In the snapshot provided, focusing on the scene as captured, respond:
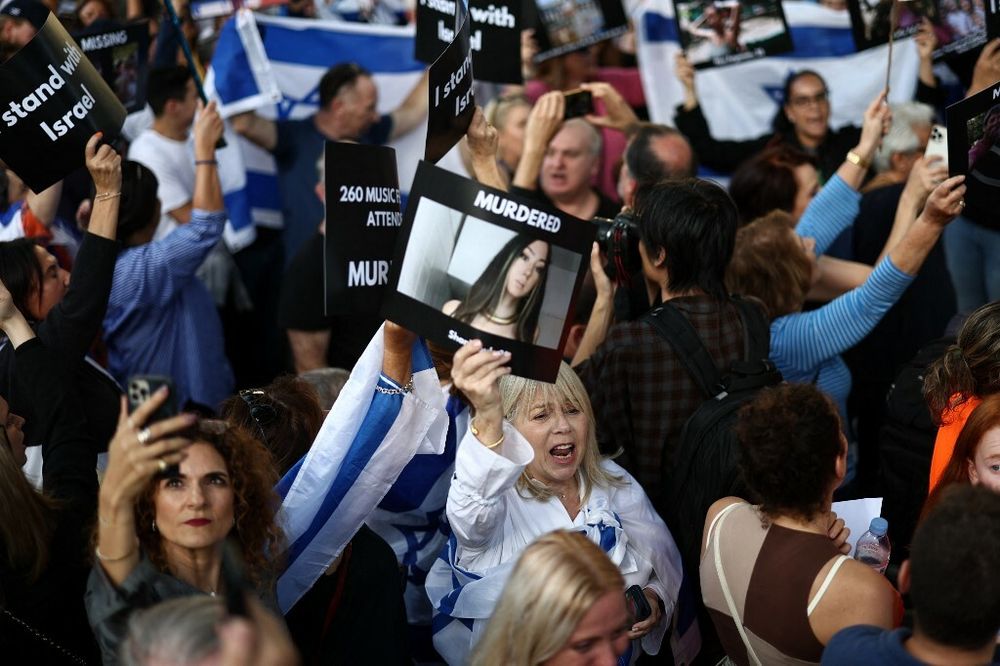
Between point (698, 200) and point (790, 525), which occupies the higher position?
point (698, 200)

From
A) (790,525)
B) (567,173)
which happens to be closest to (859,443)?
(567,173)

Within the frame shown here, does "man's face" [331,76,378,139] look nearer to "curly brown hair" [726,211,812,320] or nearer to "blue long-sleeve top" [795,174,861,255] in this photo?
"blue long-sleeve top" [795,174,861,255]

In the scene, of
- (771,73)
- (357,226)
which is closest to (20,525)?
(357,226)

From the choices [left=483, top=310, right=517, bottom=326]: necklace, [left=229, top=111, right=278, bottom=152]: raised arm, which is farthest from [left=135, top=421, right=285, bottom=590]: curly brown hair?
[left=229, top=111, right=278, bottom=152]: raised arm

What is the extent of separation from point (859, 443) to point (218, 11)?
4472 millimetres

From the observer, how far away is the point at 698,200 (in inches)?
162

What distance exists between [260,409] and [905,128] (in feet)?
13.5

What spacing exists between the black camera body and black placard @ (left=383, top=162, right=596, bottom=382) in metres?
1.37

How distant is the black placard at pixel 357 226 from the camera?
3.22m

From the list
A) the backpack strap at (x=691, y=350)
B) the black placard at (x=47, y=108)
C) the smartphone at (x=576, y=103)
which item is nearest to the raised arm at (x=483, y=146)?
the backpack strap at (x=691, y=350)

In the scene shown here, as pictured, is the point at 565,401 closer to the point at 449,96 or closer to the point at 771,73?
the point at 449,96

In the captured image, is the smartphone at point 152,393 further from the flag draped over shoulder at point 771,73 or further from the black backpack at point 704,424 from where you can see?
the flag draped over shoulder at point 771,73

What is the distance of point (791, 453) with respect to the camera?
2.99 m

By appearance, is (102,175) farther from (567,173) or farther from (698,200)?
(567,173)
